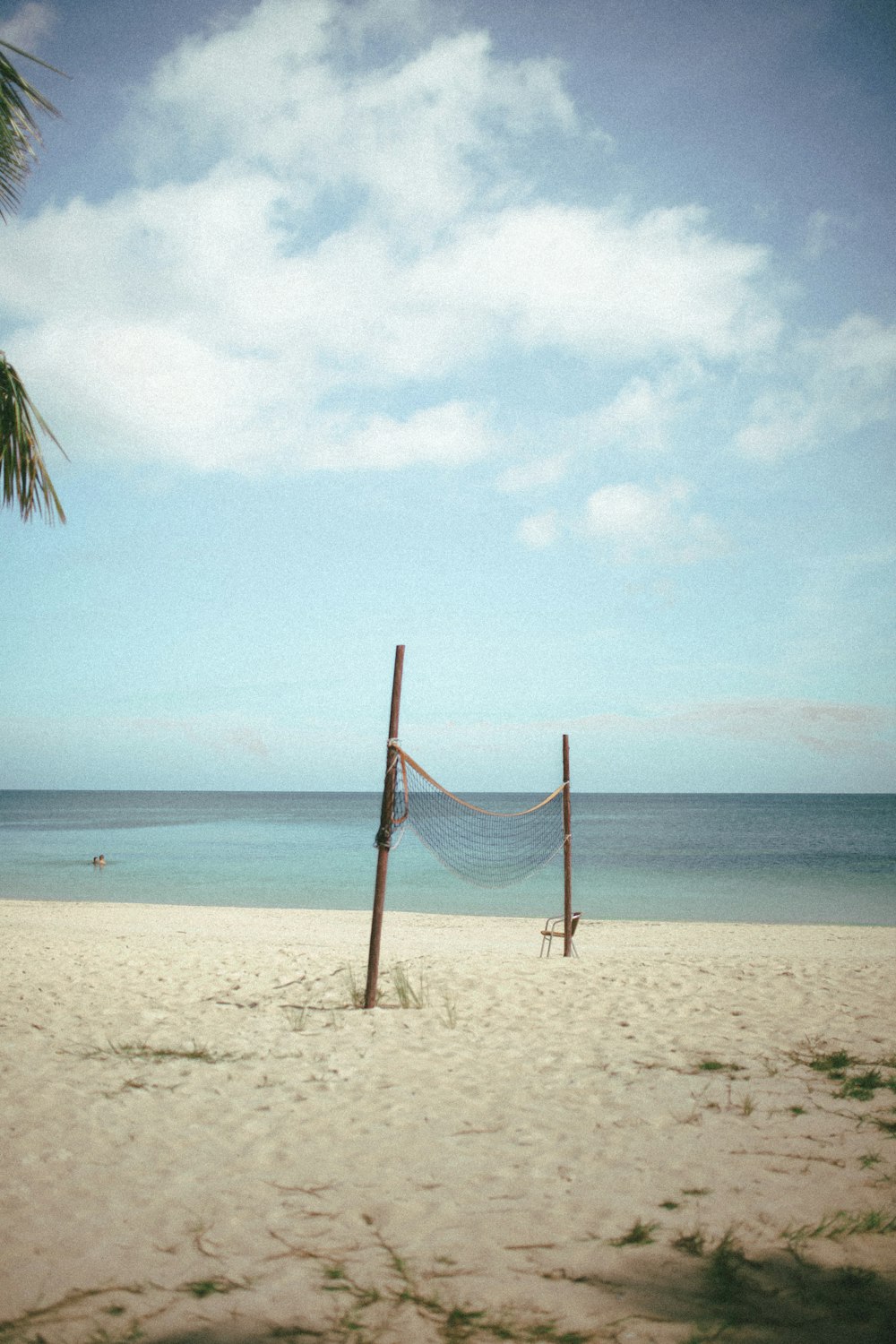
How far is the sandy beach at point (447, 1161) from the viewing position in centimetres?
293

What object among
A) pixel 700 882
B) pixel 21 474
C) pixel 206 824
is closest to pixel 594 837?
pixel 700 882

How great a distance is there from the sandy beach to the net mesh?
195 centimetres

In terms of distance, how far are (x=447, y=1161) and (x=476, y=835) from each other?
52.9 m

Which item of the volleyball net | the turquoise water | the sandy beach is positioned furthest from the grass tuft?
the turquoise water

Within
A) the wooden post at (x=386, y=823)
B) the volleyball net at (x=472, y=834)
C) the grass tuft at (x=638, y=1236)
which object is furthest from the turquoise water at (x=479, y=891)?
the grass tuft at (x=638, y=1236)

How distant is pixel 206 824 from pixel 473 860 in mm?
34107

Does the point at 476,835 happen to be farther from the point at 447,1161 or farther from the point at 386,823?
the point at 447,1161

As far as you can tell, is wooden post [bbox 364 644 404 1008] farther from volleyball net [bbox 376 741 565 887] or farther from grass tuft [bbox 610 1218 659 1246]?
grass tuft [bbox 610 1218 659 1246]

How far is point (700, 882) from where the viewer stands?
26.2 meters

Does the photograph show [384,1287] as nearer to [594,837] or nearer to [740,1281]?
[740,1281]

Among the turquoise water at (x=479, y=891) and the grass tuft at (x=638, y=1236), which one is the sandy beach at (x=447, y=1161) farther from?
the turquoise water at (x=479, y=891)

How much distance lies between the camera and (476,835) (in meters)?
56.2

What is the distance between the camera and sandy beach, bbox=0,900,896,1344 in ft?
9.60

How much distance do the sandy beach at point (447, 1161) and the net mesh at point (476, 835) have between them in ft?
6.40
